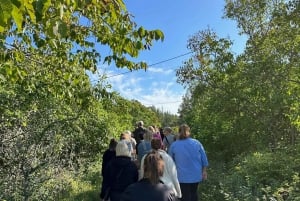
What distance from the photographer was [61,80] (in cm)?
656

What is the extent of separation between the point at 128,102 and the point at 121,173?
664cm

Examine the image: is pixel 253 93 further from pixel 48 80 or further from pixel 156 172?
pixel 156 172

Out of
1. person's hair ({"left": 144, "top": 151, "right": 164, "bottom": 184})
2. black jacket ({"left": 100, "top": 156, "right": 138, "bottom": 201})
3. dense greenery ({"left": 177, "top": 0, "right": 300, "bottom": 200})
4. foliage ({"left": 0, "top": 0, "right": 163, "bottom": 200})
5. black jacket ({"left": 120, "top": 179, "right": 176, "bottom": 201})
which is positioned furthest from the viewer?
dense greenery ({"left": 177, "top": 0, "right": 300, "bottom": 200})

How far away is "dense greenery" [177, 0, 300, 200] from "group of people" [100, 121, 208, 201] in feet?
3.99

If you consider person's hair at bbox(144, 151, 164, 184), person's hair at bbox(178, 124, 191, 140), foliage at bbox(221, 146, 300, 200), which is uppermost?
person's hair at bbox(178, 124, 191, 140)

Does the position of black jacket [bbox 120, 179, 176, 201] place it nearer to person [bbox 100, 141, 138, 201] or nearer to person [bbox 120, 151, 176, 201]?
person [bbox 120, 151, 176, 201]

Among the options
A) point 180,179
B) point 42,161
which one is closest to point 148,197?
point 180,179

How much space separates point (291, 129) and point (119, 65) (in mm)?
8650

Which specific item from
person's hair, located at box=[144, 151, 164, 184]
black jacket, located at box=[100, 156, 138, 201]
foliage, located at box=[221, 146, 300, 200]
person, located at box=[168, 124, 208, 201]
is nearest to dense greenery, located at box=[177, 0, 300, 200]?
foliage, located at box=[221, 146, 300, 200]

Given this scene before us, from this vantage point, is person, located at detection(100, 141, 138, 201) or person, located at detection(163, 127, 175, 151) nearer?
person, located at detection(100, 141, 138, 201)

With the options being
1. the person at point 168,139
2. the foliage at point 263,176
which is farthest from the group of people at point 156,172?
the person at point 168,139

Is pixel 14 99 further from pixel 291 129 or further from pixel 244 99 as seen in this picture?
pixel 291 129

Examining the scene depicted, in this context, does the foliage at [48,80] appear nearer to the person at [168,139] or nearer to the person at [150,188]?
the person at [150,188]

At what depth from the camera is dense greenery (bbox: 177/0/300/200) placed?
9.63 m
